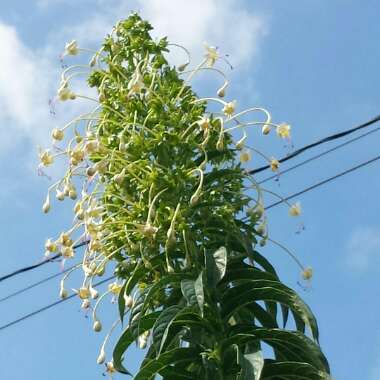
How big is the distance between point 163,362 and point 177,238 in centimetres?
59

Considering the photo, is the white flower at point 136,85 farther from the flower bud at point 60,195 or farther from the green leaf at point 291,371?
the green leaf at point 291,371

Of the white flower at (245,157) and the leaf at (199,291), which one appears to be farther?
the white flower at (245,157)

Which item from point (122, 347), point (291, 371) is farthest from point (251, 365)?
point (122, 347)

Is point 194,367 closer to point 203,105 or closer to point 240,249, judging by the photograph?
point 240,249

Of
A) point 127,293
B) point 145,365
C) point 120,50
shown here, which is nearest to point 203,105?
point 120,50

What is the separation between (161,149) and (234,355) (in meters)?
1.02

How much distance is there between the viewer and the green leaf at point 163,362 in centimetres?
430

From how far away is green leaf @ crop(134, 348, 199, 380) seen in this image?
4.30 meters

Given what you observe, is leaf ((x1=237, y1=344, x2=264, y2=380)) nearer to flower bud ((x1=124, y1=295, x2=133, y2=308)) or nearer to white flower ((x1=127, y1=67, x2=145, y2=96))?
flower bud ((x1=124, y1=295, x2=133, y2=308))

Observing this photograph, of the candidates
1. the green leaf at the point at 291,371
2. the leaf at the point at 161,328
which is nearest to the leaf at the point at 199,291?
the leaf at the point at 161,328

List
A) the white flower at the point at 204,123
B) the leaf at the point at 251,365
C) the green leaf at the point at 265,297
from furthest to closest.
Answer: the white flower at the point at 204,123, the green leaf at the point at 265,297, the leaf at the point at 251,365

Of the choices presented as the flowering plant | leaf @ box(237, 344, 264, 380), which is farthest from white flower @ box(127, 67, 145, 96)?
leaf @ box(237, 344, 264, 380)

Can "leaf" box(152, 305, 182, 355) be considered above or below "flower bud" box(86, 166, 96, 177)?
below

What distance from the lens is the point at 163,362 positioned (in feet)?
14.2
